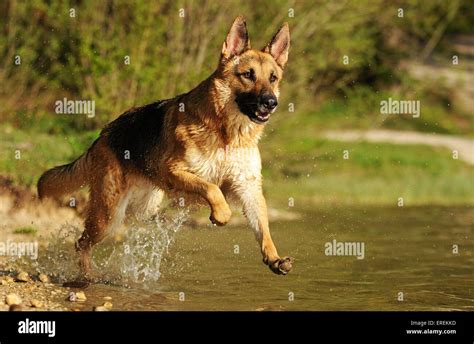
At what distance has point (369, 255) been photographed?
38.5 feet

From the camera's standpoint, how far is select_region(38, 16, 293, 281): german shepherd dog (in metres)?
8.75

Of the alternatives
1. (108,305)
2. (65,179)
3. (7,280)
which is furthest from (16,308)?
(65,179)

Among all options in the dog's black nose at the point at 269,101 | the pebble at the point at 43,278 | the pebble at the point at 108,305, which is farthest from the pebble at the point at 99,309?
the dog's black nose at the point at 269,101

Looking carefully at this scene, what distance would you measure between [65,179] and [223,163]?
1.98 m

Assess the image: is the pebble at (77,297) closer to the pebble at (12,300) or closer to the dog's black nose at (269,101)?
the pebble at (12,300)

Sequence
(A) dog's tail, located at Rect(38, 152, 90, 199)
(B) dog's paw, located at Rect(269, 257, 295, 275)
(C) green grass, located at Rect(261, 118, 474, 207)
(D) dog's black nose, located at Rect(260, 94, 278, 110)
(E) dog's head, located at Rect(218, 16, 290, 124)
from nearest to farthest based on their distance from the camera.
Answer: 1. (B) dog's paw, located at Rect(269, 257, 295, 275)
2. (D) dog's black nose, located at Rect(260, 94, 278, 110)
3. (E) dog's head, located at Rect(218, 16, 290, 124)
4. (A) dog's tail, located at Rect(38, 152, 90, 199)
5. (C) green grass, located at Rect(261, 118, 474, 207)

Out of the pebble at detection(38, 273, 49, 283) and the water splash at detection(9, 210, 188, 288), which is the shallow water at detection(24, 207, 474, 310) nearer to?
the water splash at detection(9, 210, 188, 288)

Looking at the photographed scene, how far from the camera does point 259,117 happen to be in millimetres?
8734

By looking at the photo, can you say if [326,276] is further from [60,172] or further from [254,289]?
[60,172]

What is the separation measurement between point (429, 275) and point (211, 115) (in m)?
3.21

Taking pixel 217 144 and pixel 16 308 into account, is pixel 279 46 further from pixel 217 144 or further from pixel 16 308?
pixel 16 308

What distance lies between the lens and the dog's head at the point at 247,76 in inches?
343

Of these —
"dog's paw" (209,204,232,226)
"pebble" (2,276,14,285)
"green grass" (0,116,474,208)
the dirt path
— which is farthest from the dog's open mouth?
the dirt path

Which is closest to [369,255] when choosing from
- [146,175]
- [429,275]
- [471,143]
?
[429,275]
